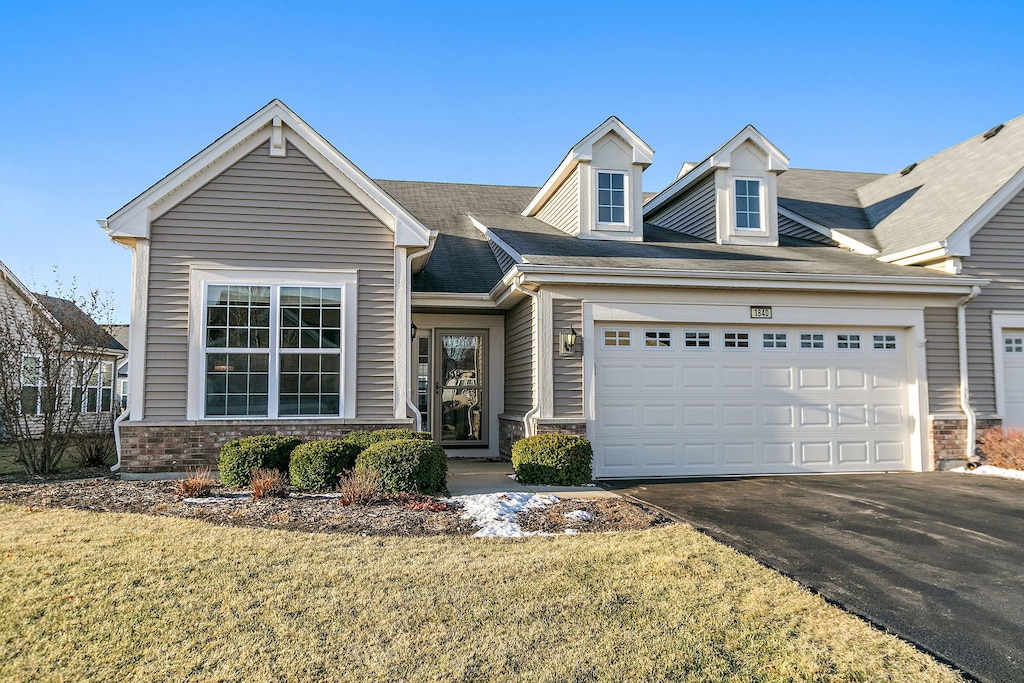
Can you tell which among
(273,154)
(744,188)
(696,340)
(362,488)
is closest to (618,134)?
(744,188)

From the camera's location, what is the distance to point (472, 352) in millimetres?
12680

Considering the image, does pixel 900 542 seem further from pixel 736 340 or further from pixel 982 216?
pixel 982 216

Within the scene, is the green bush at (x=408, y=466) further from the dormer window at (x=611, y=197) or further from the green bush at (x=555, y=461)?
the dormer window at (x=611, y=197)

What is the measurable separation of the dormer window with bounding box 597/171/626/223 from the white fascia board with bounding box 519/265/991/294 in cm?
242

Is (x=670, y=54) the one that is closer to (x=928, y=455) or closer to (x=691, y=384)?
(x=691, y=384)

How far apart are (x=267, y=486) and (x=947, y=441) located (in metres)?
10.9

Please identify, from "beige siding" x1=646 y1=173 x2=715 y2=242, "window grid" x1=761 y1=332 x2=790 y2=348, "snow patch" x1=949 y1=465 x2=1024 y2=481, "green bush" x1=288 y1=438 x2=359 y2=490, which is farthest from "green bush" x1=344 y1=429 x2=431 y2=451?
"snow patch" x1=949 y1=465 x2=1024 y2=481

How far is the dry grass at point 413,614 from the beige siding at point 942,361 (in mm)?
7691

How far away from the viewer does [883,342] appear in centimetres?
1103

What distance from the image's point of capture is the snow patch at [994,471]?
1002 cm

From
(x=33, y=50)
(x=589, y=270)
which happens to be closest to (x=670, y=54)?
(x=589, y=270)

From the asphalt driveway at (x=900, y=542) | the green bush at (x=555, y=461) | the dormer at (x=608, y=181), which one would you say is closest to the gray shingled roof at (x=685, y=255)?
the dormer at (x=608, y=181)

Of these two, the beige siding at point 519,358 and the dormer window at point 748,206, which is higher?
the dormer window at point 748,206

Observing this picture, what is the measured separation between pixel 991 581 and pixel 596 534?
3194 millimetres
